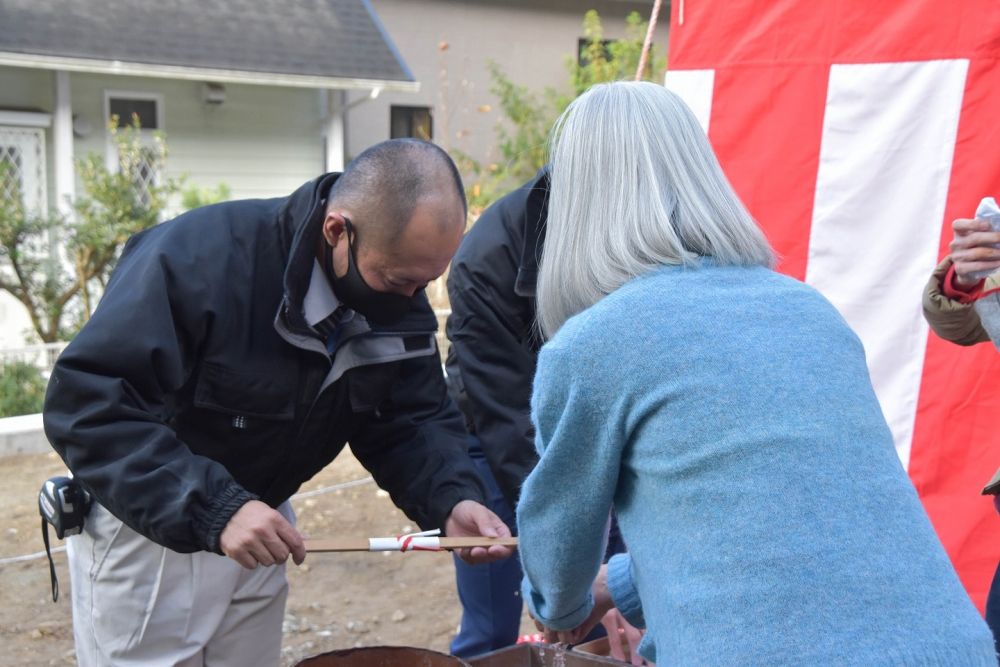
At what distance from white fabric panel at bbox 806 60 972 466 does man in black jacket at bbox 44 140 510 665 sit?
5.15ft

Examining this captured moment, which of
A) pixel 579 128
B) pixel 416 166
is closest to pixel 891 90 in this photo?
pixel 416 166

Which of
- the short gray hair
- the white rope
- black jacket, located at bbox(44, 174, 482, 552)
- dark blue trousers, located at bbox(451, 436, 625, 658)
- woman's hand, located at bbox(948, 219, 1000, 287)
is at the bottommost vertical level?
the white rope

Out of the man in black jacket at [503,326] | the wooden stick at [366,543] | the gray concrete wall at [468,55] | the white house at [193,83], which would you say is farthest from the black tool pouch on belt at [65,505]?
the gray concrete wall at [468,55]

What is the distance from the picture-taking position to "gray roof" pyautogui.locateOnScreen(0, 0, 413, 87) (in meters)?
9.77

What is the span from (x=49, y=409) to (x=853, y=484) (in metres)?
1.56

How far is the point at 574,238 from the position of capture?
1.62 m

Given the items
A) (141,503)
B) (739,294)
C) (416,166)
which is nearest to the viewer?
(739,294)

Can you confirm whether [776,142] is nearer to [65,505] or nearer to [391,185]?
[391,185]

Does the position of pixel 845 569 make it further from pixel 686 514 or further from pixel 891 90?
pixel 891 90

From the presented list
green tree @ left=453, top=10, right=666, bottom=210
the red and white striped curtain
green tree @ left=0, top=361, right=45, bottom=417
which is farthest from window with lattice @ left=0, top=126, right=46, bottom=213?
the red and white striped curtain

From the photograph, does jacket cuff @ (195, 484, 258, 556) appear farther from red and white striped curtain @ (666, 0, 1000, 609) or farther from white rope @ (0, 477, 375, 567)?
white rope @ (0, 477, 375, 567)

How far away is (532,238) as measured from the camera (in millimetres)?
2844

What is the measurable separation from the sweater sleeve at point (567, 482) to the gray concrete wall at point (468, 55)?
36.1ft

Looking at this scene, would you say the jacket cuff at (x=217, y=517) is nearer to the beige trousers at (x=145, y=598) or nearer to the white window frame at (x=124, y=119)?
the beige trousers at (x=145, y=598)
